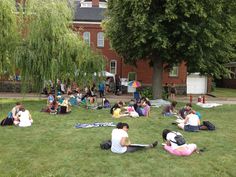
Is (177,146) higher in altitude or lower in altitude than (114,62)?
lower

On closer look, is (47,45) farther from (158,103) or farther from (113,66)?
(113,66)

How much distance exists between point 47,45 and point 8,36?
2.45 m

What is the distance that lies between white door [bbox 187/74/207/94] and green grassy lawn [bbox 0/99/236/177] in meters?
25.4

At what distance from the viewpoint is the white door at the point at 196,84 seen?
139 feet

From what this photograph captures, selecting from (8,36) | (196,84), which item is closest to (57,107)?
(8,36)

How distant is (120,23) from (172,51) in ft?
14.4

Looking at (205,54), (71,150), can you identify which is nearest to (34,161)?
(71,150)

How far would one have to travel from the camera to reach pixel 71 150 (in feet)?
37.9

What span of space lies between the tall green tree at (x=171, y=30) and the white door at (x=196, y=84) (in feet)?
43.9

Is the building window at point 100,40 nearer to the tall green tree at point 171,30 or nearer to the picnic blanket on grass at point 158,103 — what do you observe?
the tall green tree at point 171,30

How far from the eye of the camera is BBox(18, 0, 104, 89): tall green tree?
76.4 feet

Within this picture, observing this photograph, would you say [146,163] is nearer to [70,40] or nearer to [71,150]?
[71,150]

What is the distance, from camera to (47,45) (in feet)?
76.3

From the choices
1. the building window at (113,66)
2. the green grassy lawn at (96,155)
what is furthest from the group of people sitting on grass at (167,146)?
the building window at (113,66)
